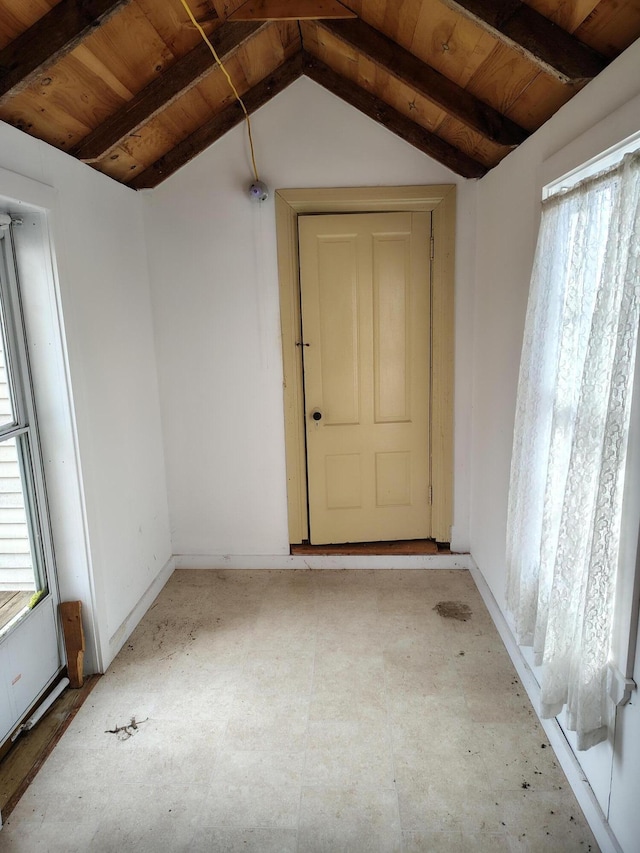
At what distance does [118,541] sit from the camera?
9.11 feet

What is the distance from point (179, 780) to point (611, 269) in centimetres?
219

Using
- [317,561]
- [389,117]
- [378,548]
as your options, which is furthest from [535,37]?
[317,561]

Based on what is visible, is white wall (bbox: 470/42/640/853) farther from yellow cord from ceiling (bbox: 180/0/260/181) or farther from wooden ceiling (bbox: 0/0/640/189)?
Result: yellow cord from ceiling (bbox: 180/0/260/181)

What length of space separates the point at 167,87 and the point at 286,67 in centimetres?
93

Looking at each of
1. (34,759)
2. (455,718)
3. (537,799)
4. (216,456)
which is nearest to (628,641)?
(537,799)

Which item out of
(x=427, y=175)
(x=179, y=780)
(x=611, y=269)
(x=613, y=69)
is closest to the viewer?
(x=611, y=269)

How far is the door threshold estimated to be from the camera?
353cm

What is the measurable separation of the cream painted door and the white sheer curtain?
4.25 ft

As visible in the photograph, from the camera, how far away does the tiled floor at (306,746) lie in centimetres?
176

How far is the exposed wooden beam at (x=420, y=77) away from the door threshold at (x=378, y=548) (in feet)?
7.69

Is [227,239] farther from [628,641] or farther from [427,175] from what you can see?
[628,641]

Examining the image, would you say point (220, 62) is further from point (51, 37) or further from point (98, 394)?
point (98, 394)

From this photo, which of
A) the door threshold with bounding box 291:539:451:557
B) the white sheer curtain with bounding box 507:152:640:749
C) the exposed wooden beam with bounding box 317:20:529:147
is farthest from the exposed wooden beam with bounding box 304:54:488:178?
the door threshold with bounding box 291:539:451:557

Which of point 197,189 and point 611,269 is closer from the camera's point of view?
point 611,269
